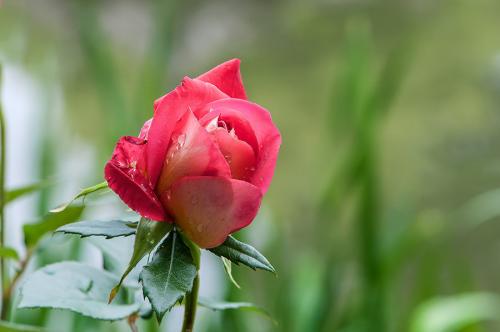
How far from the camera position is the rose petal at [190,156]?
212 mm

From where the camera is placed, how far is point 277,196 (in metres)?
2.38

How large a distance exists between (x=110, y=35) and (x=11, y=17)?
394 mm

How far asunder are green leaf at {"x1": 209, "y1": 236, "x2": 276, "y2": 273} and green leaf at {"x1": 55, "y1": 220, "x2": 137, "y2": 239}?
0.09ft

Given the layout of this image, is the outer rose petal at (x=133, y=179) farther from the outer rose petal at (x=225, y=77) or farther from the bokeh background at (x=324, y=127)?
the bokeh background at (x=324, y=127)

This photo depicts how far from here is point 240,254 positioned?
22 cm

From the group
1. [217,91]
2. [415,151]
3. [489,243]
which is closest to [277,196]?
[415,151]

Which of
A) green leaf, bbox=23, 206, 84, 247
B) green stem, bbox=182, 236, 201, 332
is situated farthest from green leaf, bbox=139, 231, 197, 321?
green leaf, bbox=23, 206, 84, 247

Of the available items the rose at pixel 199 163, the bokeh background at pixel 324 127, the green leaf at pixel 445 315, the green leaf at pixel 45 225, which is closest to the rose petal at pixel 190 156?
the rose at pixel 199 163

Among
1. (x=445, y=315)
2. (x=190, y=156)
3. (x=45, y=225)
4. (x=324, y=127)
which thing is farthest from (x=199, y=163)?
(x=324, y=127)

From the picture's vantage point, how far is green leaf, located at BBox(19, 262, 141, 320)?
0.24 meters

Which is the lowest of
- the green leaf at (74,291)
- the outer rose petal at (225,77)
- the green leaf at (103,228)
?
the green leaf at (74,291)

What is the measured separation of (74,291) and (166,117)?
75 mm

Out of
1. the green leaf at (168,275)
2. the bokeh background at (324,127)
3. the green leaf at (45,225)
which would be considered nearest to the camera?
the green leaf at (168,275)

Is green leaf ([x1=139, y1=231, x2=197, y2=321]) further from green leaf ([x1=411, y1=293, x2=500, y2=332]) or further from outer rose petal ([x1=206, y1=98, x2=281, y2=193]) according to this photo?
green leaf ([x1=411, y1=293, x2=500, y2=332])
